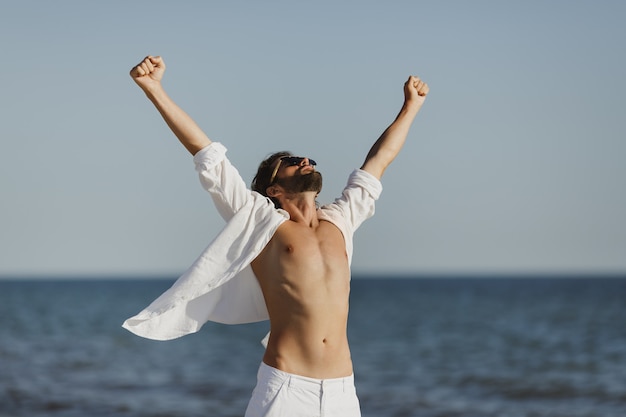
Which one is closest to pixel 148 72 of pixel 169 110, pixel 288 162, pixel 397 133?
pixel 169 110

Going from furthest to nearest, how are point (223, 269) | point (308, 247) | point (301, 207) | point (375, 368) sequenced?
point (375, 368) < point (301, 207) < point (308, 247) < point (223, 269)

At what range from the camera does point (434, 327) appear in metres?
35.5

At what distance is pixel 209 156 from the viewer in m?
4.60

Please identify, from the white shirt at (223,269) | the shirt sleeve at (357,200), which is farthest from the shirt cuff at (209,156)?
the shirt sleeve at (357,200)

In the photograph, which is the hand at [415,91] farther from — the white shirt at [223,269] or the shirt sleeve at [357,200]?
the white shirt at [223,269]

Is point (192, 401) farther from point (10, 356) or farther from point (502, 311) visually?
point (502, 311)

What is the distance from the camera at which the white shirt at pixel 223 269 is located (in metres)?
4.66

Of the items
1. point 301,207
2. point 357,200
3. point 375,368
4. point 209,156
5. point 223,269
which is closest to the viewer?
point 209,156

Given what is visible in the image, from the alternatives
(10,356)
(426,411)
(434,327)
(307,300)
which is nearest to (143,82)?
(307,300)

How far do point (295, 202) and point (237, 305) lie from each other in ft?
2.00

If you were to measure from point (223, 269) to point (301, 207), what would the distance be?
559 mm

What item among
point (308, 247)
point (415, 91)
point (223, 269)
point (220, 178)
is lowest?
point (223, 269)

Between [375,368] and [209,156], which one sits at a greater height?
[375,368]

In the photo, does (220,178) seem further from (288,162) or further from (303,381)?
(303,381)
